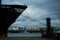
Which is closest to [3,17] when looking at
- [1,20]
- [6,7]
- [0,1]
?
[1,20]

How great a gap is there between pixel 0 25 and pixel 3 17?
24.9 ft

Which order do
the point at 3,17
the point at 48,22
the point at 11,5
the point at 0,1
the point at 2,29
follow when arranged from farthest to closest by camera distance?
the point at 2,29 < the point at 0,1 < the point at 3,17 < the point at 48,22 < the point at 11,5

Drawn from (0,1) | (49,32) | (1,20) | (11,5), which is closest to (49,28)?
(49,32)

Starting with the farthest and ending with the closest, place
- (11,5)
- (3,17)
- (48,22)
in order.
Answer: (3,17) → (48,22) → (11,5)

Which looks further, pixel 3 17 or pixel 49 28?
pixel 3 17

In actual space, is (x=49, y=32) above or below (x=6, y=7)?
below

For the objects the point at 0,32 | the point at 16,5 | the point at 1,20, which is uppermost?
the point at 16,5

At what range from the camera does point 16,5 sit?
122 feet

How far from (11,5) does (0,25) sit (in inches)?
803

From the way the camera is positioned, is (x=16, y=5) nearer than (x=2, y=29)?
Yes

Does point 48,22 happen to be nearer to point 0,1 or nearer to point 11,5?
point 11,5

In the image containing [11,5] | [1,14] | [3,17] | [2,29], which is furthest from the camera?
[2,29]

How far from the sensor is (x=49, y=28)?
42.8 meters

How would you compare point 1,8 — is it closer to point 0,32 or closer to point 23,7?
point 23,7
